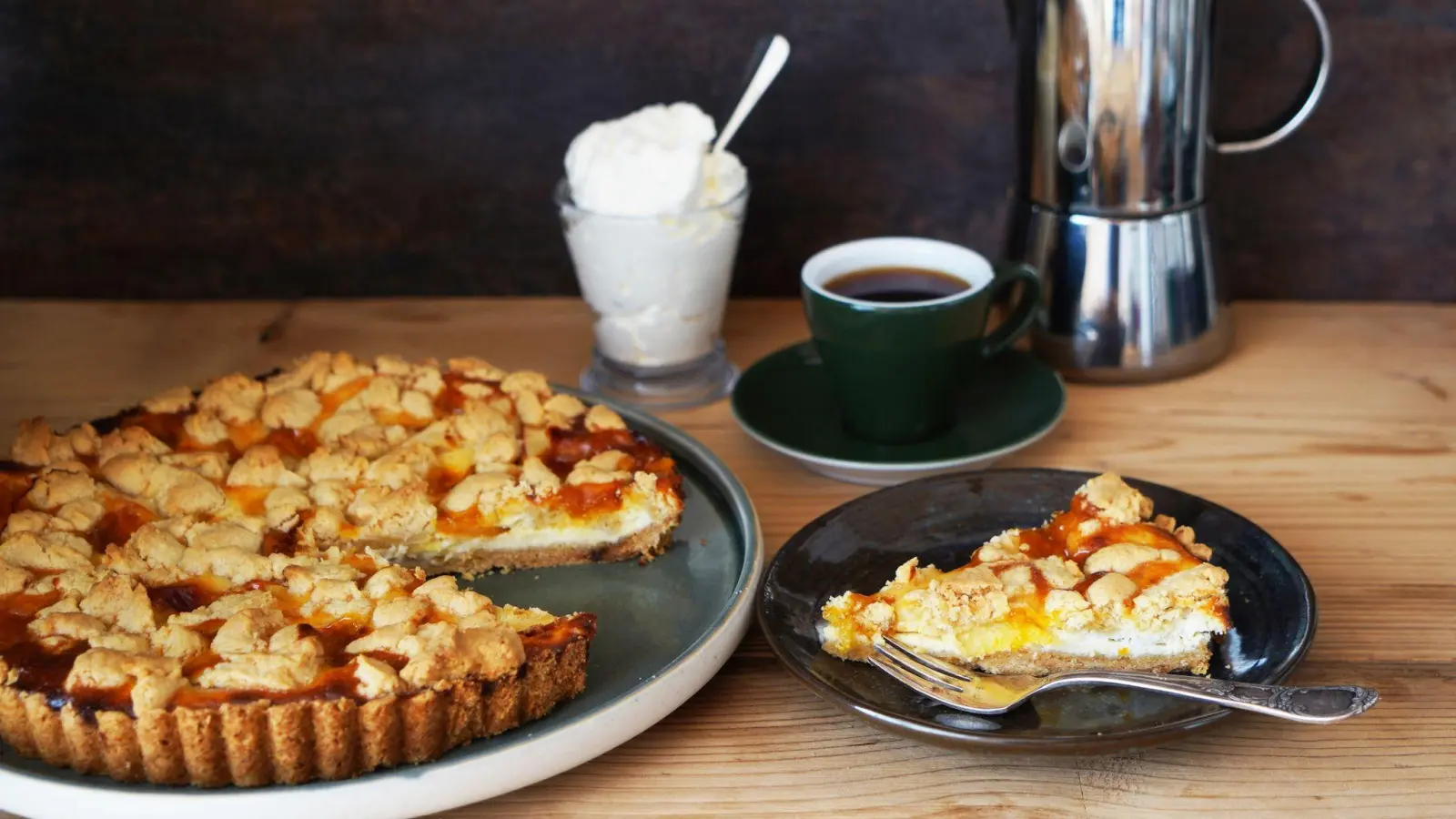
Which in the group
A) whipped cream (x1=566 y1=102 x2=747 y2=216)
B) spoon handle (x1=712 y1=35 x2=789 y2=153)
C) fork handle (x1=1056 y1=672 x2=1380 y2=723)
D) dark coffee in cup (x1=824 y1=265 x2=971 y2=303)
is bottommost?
fork handle (x1=1056 y1=672 x2=1380 y2=723)

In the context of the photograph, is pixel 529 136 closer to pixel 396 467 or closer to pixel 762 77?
pixel 762 77

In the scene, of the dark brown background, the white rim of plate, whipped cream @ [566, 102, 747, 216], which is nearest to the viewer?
the white rim of plate

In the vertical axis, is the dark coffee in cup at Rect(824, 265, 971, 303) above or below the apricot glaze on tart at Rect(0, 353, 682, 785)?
above

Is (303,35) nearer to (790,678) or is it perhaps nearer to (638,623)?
(638,623)

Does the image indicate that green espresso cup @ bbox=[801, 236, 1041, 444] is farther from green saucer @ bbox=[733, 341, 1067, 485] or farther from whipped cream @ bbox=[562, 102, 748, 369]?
whipped cream @ bbox=[562, 102, 748, 369]

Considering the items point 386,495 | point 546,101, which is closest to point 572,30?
point 546,101

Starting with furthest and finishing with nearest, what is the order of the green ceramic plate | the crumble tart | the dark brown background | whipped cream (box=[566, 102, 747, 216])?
the dark brown background, whipped cream (box=[566, 102, 747, 216]), the crumble tart, the green ceramic plate

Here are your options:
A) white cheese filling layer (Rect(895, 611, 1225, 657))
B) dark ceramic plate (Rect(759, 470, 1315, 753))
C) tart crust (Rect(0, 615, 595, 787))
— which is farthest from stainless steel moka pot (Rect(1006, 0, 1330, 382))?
tart crust (Rect(0, 615, 595, 787))
